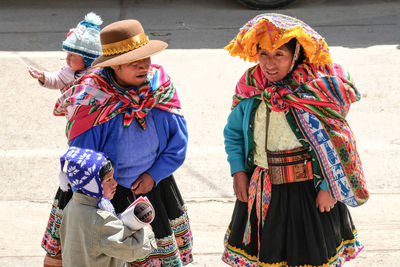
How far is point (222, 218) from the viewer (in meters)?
5.04

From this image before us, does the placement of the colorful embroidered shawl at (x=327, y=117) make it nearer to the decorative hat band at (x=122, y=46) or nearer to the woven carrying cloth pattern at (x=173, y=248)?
the decorative hat band at (x=122, y=46)

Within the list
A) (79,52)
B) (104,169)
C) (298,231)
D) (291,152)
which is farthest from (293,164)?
(79,52)

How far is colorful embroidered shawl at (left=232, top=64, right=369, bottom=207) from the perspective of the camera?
10.9ft

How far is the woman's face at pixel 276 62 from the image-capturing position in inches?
131

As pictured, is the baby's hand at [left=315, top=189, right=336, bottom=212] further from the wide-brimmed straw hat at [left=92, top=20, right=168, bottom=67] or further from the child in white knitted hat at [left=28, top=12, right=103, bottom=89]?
the child in white knitted hat at [left=28, top=12, right=103, bottom=89]

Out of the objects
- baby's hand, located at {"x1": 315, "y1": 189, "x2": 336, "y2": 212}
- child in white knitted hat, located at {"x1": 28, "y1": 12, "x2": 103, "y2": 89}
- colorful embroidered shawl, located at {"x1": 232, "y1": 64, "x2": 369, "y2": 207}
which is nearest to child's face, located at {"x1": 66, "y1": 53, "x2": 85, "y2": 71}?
child in white knitted hat, located at {"x1": 28, "y1": 12, "x2": 103, "y2": 89}

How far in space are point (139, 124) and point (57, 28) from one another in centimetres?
605

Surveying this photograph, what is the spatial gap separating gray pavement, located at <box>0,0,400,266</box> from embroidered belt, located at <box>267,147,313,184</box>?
1.28 meters

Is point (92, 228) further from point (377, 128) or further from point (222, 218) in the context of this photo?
point (377, 128)

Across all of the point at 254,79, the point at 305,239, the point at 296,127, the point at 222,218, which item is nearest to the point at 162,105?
the point at 254,79

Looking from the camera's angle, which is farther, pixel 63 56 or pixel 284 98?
pixel 63 56

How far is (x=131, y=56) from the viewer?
135 inches

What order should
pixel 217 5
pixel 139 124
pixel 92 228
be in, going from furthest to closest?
pixel 217 5 < pixel 139 124 < pixel 92 228

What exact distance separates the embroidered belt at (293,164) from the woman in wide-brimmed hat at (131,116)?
1.95ft
